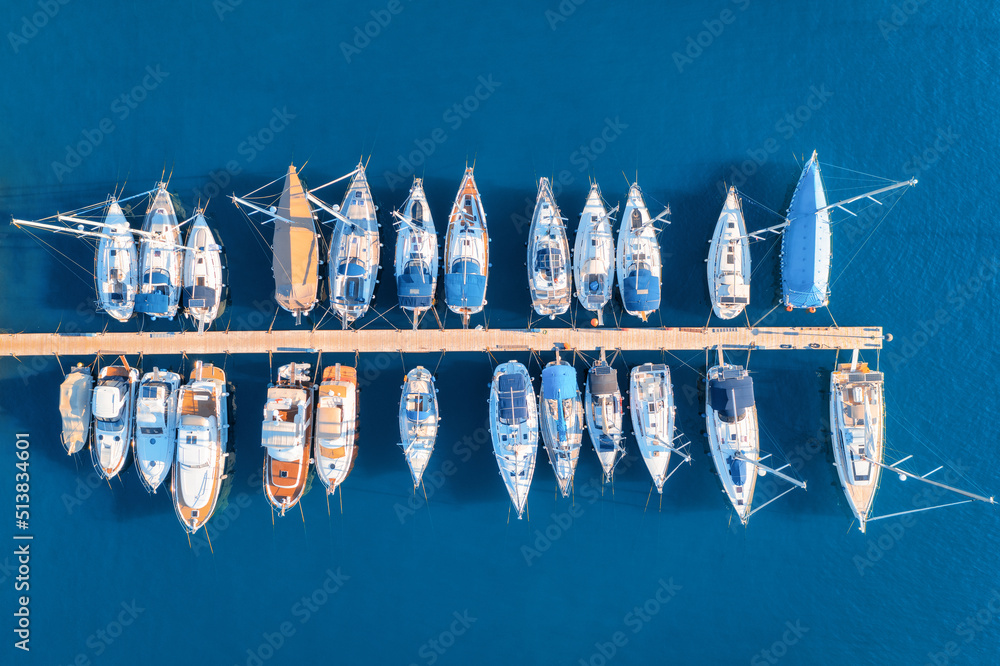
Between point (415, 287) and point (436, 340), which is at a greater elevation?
point (415, 287)

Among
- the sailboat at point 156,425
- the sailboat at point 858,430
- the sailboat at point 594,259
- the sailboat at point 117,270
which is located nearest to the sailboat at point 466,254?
the sailboat at point 594,259

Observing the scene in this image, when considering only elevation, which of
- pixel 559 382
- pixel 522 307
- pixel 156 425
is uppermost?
pixel 522 307

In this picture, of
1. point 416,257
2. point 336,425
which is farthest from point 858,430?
point 336,425

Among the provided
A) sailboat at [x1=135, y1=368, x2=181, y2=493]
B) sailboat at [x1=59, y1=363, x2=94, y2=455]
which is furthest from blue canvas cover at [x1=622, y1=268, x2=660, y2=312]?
sailboat at [x1=59, y1=363, x2=94, y2=455]

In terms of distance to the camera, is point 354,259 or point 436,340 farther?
point 436,340

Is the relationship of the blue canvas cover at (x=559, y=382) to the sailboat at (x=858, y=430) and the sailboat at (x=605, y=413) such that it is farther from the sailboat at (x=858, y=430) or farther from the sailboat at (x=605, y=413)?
the sailboat at (x=858, y=430)

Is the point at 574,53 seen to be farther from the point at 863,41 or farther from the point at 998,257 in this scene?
the point at 998,257

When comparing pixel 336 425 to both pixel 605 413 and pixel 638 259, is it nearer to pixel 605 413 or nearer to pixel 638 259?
pixel 605 413
